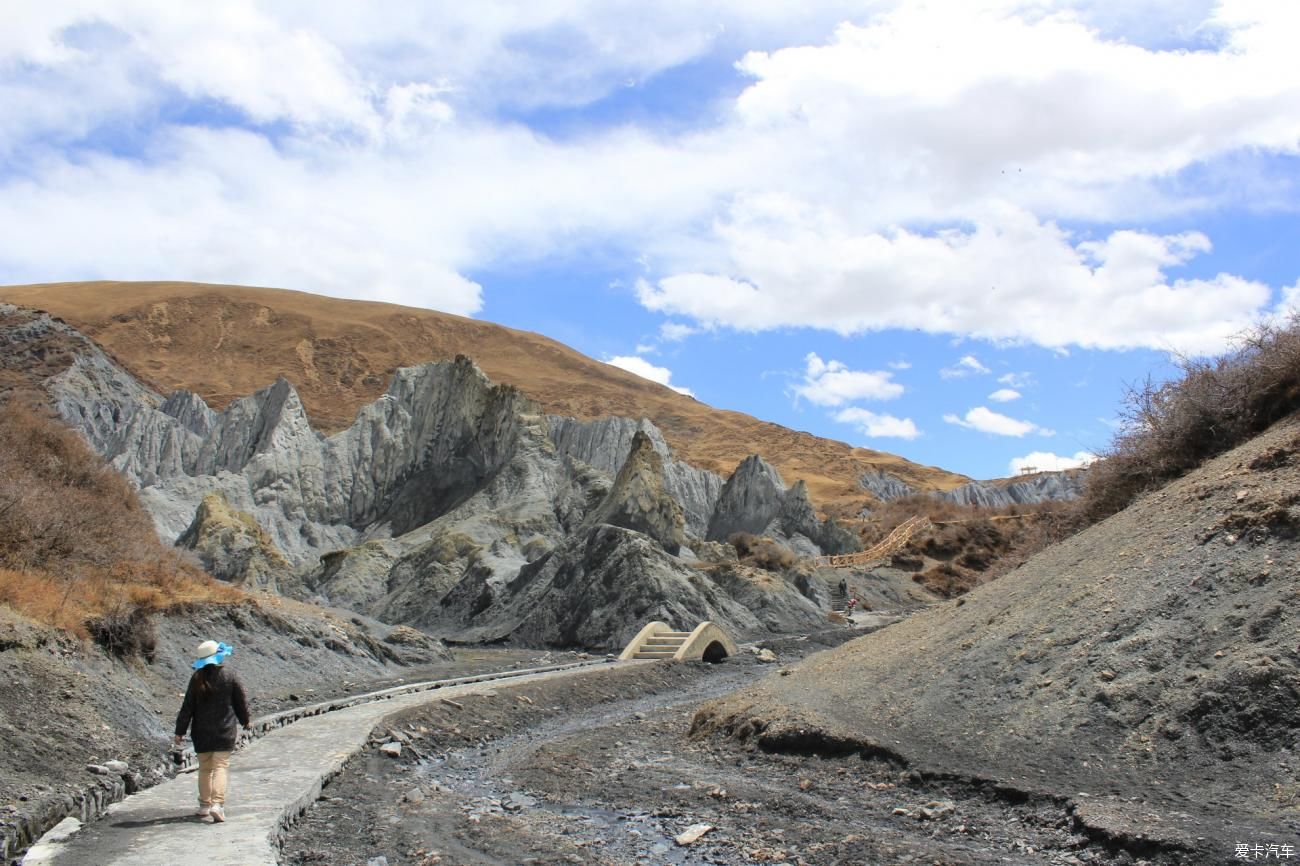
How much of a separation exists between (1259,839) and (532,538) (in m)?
44.6

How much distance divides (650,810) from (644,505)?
3568 cm

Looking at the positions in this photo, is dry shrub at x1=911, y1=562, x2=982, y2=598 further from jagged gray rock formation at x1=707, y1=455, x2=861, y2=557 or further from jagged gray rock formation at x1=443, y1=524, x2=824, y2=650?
jagged gray rock formation at x1=443, y1=524, x2=824, y2=650

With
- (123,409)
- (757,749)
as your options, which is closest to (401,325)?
(123,409)

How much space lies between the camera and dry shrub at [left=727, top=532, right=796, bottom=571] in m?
54.9

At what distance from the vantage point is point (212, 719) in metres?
9.34

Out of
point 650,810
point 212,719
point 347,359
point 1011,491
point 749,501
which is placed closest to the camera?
point 212,719

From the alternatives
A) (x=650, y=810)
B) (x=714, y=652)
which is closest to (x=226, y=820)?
(x=650, y=810)

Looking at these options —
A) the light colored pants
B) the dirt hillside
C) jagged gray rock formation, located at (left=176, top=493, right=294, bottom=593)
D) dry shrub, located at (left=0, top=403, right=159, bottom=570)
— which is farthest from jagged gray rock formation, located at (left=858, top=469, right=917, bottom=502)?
the light colored pants

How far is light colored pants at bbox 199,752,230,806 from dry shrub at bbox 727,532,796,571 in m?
44.4

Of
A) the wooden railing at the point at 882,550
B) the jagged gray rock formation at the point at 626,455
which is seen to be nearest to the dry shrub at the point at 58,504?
the wooden railing at the point at 882,550

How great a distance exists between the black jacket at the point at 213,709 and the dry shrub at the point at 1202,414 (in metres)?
14.0

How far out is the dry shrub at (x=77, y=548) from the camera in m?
16.0

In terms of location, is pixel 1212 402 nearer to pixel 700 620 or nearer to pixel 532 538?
pixel 700 620

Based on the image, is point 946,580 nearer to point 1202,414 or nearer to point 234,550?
point 234,550
